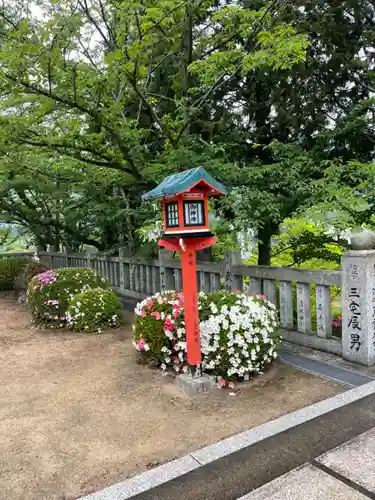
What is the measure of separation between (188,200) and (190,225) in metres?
0.24

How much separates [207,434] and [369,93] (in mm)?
5880

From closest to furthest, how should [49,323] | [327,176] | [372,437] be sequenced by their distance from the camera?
[372,437] < [327,176] < [49,323]

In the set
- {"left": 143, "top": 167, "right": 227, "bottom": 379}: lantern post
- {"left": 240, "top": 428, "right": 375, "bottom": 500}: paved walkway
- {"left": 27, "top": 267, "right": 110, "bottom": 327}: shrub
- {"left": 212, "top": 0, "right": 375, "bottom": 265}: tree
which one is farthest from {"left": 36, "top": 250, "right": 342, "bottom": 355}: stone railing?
{"left": 240, "top": 428, "right": 375, "bottom": 500}: paved walkway

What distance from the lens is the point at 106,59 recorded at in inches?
196

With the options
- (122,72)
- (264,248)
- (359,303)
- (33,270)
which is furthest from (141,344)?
(33,270)

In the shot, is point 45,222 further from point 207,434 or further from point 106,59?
point 207,434

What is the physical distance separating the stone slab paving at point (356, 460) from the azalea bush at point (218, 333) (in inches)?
53.4

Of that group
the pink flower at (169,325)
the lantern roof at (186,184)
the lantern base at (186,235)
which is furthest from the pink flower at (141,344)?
the lantern roof at (186,184)

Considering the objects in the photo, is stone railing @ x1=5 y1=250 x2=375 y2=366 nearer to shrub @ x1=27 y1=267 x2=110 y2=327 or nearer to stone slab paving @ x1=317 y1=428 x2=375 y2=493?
shrub @ x1=27 y1=267 x2=110 y2=327

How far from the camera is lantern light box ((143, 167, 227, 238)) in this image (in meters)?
3.67

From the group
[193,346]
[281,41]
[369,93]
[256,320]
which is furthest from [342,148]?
[193,346]

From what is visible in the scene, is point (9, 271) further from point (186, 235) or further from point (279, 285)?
point (186, 235)

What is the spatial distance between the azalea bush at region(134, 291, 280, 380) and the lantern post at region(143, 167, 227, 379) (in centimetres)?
18

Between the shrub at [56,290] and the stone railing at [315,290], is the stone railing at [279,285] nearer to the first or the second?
the stone railing at [315,290]
